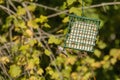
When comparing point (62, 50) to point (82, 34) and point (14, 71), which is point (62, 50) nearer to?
point (82, 34)

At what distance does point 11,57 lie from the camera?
11.2 feet

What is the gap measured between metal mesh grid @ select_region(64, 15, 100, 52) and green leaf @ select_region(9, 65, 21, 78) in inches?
15.2

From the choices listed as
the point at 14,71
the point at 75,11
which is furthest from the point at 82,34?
the point at 14,71

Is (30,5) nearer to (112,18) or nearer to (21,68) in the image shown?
(21,68)

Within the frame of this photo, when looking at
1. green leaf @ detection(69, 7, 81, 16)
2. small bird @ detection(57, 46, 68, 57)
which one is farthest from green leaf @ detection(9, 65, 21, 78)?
green leaf @ detection(69, 7, 81, 16)

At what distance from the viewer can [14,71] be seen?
324 centimetres

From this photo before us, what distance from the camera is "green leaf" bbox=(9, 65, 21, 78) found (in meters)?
3.22

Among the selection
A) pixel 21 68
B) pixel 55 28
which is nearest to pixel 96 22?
pixel 21 68

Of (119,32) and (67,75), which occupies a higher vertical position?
(67,75)

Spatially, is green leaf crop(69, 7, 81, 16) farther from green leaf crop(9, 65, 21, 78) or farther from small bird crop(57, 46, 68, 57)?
green leaf crop(9, 65, 21, 78)

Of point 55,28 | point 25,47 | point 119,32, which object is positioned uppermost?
point 25,47

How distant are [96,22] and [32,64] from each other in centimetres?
51

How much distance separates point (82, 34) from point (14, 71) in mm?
529

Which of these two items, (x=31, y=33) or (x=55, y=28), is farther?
(x=55, y=28)
